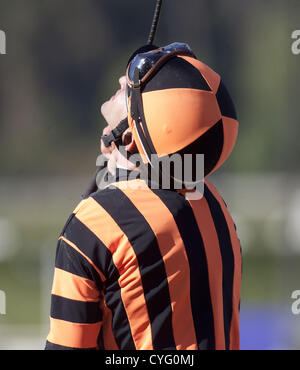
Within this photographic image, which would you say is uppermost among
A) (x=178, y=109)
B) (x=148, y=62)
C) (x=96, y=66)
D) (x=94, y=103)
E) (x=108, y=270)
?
(x=96, y=66)

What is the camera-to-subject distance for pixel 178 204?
117cm

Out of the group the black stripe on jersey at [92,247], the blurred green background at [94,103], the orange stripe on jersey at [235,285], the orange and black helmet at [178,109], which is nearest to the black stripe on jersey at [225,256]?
the orange stripe on jersey at [235,285]

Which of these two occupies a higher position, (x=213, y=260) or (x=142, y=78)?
(x=142, y=78)

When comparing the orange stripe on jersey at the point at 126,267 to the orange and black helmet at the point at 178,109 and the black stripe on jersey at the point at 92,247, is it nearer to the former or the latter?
the black stripe on jersey at the point at 92,247

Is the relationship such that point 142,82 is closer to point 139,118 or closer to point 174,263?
point 139,118

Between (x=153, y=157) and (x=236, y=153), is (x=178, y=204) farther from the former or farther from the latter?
(x=236, y=153)

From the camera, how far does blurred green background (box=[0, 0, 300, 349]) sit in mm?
6418

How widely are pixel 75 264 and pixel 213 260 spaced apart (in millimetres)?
267

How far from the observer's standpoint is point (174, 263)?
1.15m

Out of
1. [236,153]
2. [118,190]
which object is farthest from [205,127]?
[236,153]

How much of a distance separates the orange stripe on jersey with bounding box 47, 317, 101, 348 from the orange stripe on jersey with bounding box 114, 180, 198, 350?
0.15 metres

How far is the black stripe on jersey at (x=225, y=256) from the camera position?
123cm

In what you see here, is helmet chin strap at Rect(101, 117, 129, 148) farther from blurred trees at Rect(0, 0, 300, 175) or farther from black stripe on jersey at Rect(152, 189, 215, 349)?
blurred trees at Rect(0, 0, 300, 175)

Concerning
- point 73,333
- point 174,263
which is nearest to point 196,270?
point 174,263
